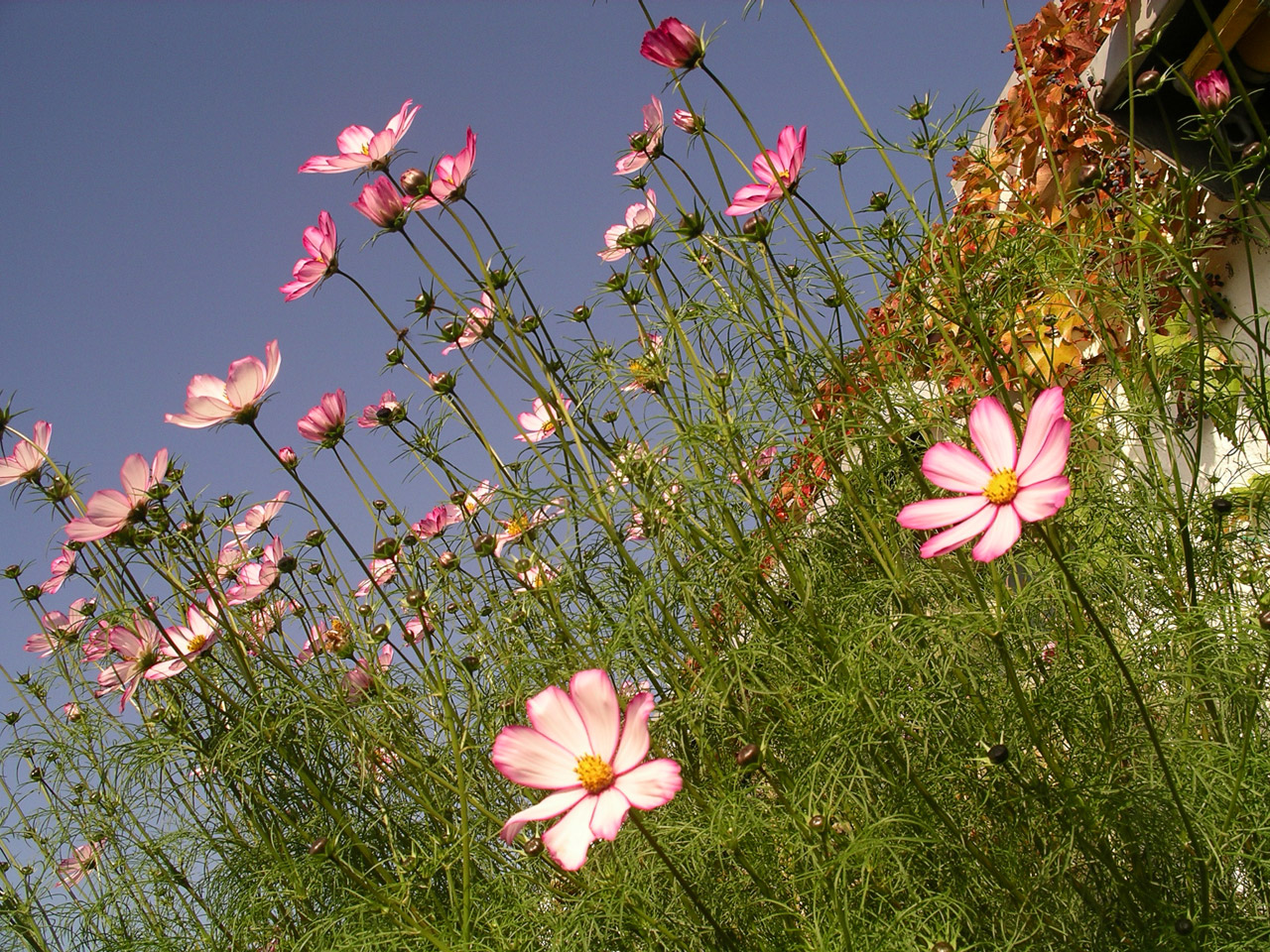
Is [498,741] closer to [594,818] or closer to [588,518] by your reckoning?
[594,818]

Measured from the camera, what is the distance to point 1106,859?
85cm

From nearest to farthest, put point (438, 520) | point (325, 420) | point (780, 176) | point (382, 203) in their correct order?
1. point (780, 176)
2. point (382, 203)
3. point (325, 420)
4. point (438, 520)

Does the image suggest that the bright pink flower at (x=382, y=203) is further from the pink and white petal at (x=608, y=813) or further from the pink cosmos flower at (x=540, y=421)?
the pink and white petal at (x=608, y=813)

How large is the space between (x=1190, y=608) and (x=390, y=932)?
95cm

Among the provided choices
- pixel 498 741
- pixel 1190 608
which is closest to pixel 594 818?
pixel 498 741

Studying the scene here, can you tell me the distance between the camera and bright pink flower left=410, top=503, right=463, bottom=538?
1.65m

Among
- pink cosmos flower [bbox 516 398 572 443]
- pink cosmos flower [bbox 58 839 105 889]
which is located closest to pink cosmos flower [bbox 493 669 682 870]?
pink cosmos flower [bbox 516 398 572 443]

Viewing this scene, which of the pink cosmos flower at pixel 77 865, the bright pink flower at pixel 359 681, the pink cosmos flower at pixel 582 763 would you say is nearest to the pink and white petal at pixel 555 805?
the pink cosmos flower at pixel 582 763

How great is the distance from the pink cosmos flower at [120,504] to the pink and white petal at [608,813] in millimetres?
818

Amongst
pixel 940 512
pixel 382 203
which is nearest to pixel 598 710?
pixel 940 512

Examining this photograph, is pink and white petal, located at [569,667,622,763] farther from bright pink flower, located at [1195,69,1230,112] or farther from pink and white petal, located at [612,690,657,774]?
bright pink flower, located at [1195,69,1230,112]

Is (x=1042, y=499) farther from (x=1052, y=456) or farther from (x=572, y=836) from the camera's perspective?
(x=572, y=836)

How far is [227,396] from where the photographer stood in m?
1.24

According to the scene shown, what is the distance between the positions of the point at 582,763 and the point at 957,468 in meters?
0.38
